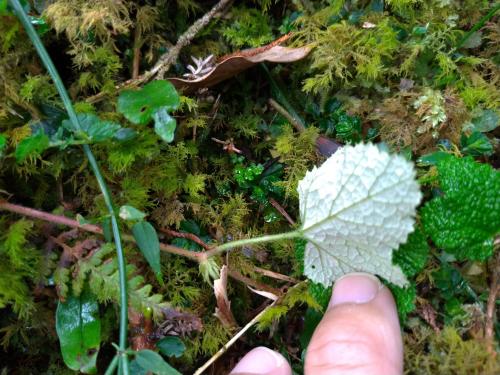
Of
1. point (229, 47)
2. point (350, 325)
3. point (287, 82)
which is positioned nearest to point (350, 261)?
point (350, 325)

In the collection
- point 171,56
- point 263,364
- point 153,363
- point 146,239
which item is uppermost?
point 171,56

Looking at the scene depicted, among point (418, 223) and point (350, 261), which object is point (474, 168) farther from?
point (350, 261)

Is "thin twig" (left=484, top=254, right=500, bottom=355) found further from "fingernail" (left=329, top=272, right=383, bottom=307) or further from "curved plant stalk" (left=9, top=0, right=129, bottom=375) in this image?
"curved plant stalk" (left=9, top=0, right=129, bottom=375)

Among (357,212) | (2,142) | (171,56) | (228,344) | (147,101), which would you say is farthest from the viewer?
(171,56)

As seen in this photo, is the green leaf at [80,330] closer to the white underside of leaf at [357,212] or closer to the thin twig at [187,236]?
the thin twig at [187,236]

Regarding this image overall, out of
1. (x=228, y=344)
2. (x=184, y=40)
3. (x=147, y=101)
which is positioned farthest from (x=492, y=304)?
(x=184, y=40)

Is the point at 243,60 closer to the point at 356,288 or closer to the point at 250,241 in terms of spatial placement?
the point at 250,241

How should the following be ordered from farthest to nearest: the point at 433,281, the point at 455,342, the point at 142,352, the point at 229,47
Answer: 1. the point at 229,47
2. the point at 433,281
3. the point at 455,342
4. the point at 142,352
